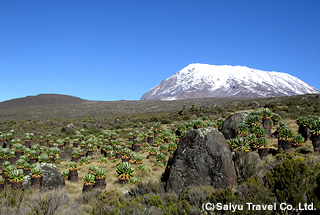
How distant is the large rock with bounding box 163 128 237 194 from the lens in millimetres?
9734

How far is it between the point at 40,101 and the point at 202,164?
396ft

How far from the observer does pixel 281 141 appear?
16.9m

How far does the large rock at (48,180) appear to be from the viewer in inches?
561

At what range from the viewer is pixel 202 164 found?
10.2 metres

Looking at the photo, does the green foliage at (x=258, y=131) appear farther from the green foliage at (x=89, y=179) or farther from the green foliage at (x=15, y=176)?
the green foliage at (x=15, y=176)

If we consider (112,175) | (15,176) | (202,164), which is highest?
(202,164)

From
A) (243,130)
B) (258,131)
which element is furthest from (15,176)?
(258,131)

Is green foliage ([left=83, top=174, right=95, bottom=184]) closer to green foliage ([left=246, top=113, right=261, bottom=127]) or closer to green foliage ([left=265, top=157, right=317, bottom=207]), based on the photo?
green foliage ([left=265, top=157, right=317, bottom=207])

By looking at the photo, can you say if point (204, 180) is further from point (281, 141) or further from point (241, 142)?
point (281, 141)

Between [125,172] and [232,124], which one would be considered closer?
[125,172]

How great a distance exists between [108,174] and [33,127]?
38.0m

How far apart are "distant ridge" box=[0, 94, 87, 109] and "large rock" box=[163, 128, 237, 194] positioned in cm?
11276

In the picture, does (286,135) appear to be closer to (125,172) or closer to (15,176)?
(125,172)

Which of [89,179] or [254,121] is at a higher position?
[254,121]
